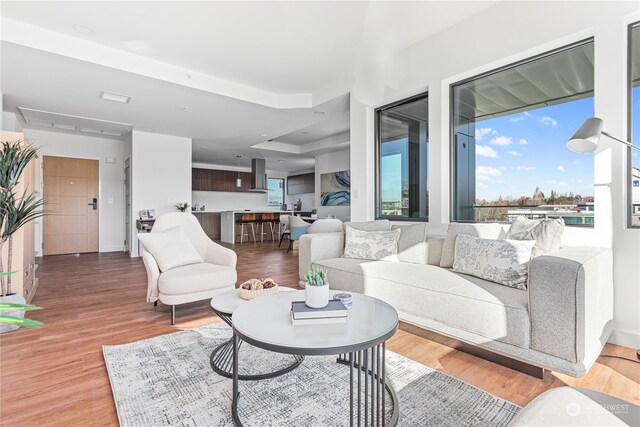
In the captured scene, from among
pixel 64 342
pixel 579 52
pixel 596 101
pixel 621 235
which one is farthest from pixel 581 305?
pixel 64 342

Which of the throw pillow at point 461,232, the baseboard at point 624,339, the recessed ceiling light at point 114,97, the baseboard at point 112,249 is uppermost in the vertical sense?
the recessed ceiling light at point 114,97

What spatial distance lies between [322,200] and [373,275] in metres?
6.52

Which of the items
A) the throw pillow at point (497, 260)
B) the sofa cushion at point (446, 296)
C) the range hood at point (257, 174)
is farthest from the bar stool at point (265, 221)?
the throw pillow at point (497, 260)

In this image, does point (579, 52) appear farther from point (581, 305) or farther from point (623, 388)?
point (623, 388)

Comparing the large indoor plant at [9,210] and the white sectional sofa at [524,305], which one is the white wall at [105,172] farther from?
the white sectional sofa at [524,305]

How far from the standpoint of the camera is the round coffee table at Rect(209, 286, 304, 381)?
184cm

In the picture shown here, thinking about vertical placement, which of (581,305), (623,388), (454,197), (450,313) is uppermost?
(454,197)

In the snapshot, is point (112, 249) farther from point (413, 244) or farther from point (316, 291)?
point (316, 291)

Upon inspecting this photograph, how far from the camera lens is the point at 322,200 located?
30.0 ft

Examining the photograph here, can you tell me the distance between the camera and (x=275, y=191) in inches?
479

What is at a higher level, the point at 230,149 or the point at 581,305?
the point at 230,149

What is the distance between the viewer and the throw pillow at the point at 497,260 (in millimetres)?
2146

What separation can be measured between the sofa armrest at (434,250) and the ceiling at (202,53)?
215 centimetres

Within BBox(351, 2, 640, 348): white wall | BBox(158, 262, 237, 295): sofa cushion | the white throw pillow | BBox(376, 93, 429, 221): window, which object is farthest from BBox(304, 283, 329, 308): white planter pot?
BBox(376, 93, 429, 221): window
